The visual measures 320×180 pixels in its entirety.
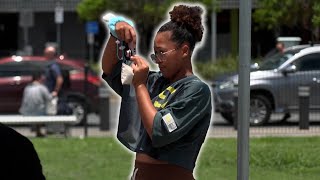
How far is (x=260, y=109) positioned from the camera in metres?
17.6

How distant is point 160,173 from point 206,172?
5893 millimetres

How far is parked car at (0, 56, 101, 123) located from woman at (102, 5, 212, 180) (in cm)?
1406

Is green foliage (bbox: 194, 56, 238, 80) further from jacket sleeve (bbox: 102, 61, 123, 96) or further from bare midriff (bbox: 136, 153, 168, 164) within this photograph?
bare midriff (bbox: 136, 153, 168, 164)

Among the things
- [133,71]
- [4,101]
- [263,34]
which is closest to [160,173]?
[133,71]

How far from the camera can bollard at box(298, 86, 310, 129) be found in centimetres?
1575

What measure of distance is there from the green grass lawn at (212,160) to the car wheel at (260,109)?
13.7 ft

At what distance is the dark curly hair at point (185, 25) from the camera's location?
4031 mm

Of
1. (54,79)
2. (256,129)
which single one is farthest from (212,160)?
(54,79)

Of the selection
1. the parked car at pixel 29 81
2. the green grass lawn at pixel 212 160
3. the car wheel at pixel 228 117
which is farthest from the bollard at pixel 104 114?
the green grass lawn at pixel 212 160

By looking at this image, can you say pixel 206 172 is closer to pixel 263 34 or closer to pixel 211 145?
pixel 211 145

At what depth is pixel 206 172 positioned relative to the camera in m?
9.84

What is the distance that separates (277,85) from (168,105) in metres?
13.9

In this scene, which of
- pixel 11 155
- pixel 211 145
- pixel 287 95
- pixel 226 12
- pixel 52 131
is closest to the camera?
pixel 11 155

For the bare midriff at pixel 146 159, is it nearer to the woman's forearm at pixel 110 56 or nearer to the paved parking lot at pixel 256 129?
the woman's forearm at pixel 110 56
